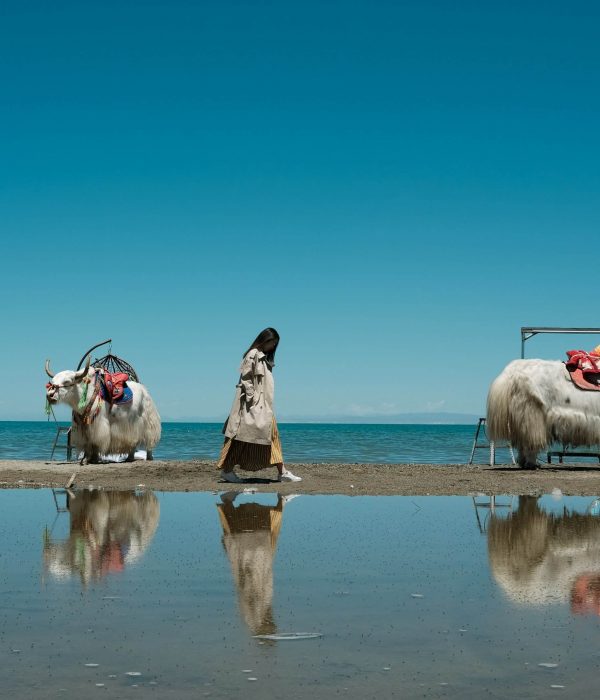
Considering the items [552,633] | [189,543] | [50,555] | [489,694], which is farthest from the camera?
[189,543]

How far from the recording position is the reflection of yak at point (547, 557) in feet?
14.9

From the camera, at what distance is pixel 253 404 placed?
11.5 meters

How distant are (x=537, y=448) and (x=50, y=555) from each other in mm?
9861

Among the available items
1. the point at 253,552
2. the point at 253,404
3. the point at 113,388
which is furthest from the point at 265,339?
the point at 253,552

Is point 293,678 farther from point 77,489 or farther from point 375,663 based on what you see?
point 77,489

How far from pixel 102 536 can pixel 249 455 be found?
5.02 metres

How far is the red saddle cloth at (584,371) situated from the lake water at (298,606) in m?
6.64

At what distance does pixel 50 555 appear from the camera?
5707 millimetres

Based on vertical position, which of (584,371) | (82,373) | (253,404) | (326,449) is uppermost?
(82,373)

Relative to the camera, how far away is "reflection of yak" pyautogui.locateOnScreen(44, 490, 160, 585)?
17.4ft

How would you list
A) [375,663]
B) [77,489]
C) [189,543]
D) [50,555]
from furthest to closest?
1. [77,489]
2. [189,543]
3. [50,555]
4. [375,663]

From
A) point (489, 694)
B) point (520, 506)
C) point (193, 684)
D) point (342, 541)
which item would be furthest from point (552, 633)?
point (520, 506)

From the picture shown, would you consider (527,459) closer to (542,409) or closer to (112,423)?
(542,409)

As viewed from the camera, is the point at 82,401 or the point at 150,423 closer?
the point at 82,401
